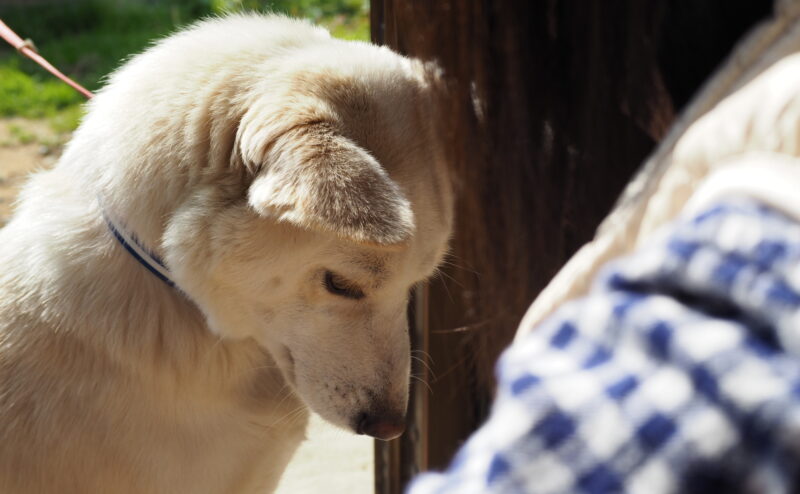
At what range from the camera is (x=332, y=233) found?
4.77 feet

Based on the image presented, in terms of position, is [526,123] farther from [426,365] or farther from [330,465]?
[330,465]

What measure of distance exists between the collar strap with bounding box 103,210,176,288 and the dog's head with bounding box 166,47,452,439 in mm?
74

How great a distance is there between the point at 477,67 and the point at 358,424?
0.83m

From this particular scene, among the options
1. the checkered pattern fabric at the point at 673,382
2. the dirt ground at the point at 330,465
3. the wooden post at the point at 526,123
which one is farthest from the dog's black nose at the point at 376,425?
the checkered pattern fabric at the point at 673,382

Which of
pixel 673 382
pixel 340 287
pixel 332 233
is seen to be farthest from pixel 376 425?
pixel 673 382

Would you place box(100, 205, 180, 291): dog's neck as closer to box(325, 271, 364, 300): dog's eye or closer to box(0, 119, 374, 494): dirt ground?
box(325, 271, 364, 300): dog's eye

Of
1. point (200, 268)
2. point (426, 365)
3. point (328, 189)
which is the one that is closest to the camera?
point (328, 189)

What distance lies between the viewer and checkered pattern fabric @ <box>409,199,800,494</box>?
45 cm

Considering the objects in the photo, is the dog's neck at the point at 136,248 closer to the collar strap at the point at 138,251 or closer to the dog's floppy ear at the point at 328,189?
the collar strap at the point at 138,251

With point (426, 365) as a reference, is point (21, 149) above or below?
below

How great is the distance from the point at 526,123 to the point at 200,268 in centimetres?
77

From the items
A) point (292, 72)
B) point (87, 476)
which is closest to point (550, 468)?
point (292, 72)

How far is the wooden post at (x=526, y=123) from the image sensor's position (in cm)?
117

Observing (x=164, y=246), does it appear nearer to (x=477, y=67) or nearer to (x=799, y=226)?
(x=477, y=67)
